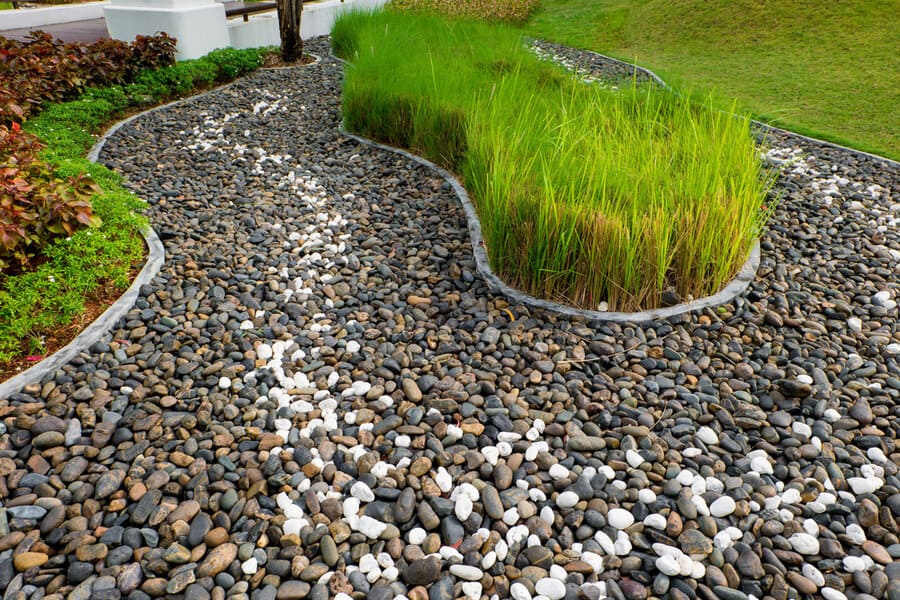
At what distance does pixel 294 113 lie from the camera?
6430mm

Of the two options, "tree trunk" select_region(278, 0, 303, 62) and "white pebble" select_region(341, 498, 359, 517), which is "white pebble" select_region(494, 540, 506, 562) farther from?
"tree trunk" select_region(278, 0, 303, 62)

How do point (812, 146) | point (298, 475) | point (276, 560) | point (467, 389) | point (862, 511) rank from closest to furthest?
point (276, 560)
point (862, 511)
point (298, 475)
point (467, 389)
point (812, 146)

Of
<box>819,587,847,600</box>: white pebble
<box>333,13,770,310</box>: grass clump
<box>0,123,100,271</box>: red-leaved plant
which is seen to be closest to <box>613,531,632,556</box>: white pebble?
<box>819,587,847,600</box>: white pebble

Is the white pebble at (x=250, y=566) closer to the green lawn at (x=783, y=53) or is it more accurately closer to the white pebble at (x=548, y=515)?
the white pebble at (x=548, y=515)

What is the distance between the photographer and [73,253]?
3211 mm

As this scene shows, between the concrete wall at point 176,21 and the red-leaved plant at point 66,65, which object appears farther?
the concrete wall at point 176,21

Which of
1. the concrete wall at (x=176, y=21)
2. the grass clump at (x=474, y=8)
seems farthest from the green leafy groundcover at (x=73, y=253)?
the grass clump at (x=474, y=8)

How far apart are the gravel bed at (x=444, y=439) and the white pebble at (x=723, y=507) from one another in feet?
0.07

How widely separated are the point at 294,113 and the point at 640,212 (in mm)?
4476

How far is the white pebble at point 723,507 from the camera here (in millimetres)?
2109

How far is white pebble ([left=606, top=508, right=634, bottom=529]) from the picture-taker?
208cm

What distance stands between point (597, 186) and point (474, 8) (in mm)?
10322

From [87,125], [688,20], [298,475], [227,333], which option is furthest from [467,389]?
[688,20]

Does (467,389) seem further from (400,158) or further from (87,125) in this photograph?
(87,125)
